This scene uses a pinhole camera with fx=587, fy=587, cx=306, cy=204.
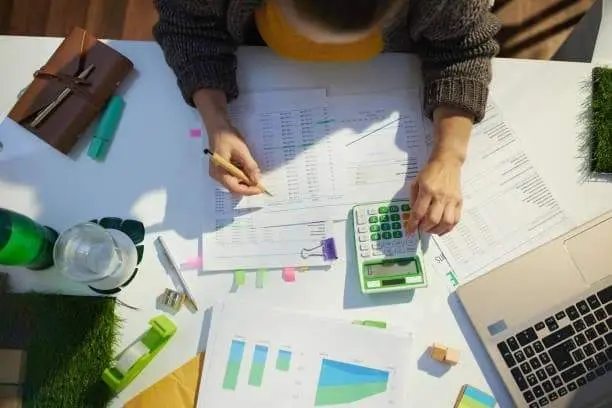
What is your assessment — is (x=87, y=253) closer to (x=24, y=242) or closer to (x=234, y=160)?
(x=24, y=242)


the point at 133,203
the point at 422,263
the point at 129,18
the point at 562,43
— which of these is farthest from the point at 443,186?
the point at 129,18

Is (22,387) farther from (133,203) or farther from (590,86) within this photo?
(590,86)

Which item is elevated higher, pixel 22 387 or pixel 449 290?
pixel 22 387

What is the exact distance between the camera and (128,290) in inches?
34.9

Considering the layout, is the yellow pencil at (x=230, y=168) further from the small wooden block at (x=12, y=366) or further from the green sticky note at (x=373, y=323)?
the small wooden block at (x=12, y=366)

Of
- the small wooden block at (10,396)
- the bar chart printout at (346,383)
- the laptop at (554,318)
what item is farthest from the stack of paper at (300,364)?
the small wooden block at (10,396)

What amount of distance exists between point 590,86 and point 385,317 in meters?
0.49

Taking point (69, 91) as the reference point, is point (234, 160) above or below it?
below

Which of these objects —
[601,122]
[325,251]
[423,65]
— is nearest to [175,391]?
[325,251]

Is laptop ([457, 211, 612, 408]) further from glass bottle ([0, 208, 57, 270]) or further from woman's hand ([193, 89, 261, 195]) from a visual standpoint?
glass bottle ([0, 208, 57, 270])

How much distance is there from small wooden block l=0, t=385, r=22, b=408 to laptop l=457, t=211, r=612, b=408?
660 millimetres

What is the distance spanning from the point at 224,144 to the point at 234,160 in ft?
0.10

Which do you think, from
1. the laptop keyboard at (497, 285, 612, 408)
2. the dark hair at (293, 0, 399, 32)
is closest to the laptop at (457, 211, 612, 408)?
the laptop keyboard at (497, 285, 612, 408)

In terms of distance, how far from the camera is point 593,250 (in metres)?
0.87
